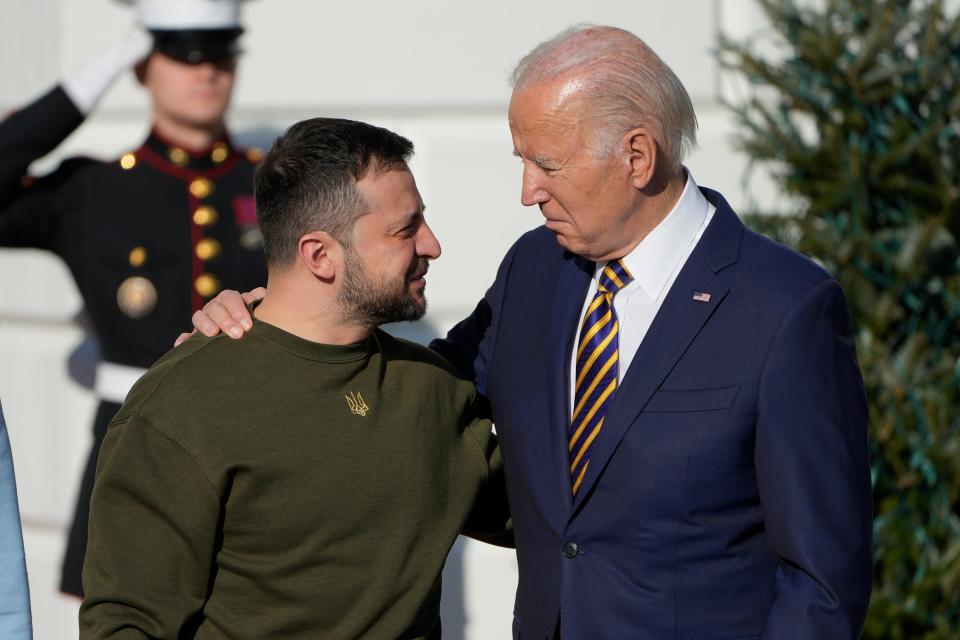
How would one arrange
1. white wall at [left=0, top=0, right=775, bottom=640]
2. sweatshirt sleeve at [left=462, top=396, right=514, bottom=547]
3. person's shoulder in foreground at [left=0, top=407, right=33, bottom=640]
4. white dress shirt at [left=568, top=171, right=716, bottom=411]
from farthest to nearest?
white wall at [left=0, top=0, right=775, bottom=640], sweatshirt sleeve at [left=462, top=396, right=514, bottom=547], white dress shirt at [left=568, top=171, right=716, bottom=411], person's shoulder in foreground at [left=0, top=407, right=33, bottom=640]

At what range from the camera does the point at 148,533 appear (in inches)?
88.3

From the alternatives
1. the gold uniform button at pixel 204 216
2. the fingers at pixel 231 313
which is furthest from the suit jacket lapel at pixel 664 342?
the gold uniform button at pixel 204 216

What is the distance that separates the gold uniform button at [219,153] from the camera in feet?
12.9

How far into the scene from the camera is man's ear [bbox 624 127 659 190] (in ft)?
7.95

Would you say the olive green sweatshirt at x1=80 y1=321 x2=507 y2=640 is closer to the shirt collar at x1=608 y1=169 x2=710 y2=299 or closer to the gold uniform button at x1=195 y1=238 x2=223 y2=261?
the shirt collar at x1=608 y1=169 x2=710 y2=299

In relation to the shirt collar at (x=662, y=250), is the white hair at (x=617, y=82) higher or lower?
higher

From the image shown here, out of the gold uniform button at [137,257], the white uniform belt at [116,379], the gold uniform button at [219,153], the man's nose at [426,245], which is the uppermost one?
the man's nose at [426,245]

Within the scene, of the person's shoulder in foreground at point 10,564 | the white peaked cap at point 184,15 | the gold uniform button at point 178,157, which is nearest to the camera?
the person's shoulder in foreground at point 10,564

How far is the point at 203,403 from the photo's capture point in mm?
2299

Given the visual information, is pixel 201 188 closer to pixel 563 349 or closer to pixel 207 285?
pixel 207 285

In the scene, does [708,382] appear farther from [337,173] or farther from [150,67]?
[150,67]

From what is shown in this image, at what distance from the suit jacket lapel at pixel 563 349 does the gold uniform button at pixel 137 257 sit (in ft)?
5.09

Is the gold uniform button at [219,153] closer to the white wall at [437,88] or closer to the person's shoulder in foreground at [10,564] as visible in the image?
the white wall at [437,88]

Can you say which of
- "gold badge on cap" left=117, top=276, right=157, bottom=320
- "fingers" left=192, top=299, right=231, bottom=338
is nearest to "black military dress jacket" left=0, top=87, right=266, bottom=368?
"gold badge on cap" left=117, top=276, right=157, bottom=320
